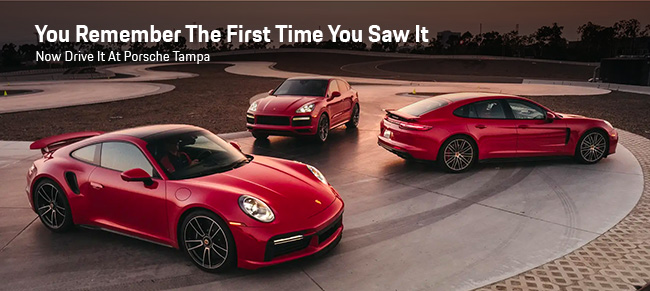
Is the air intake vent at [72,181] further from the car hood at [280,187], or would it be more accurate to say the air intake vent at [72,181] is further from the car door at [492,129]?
the car door at [492,129]

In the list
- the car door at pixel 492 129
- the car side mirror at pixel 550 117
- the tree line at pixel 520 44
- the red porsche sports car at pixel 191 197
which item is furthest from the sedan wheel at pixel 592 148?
the tree line at pixel 520 44

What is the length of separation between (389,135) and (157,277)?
5429 millimetres

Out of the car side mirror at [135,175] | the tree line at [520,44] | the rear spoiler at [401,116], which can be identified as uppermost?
the tree line at [520,44]

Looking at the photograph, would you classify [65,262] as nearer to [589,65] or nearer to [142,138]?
[142,138]

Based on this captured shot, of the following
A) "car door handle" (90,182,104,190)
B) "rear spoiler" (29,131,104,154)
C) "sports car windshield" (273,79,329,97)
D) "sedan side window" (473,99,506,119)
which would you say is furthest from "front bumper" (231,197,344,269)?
"sports car windshield" (273,79,329,97)

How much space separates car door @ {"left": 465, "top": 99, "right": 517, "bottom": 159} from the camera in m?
8.57

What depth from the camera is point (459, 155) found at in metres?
8.62

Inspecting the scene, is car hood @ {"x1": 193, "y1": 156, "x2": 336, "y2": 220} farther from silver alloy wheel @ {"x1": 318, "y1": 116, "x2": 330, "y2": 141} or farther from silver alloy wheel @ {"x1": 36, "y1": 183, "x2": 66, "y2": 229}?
silver alloy wheel @ {"x1": 318, "y1": 116, "x2": 330, "y2": 141}

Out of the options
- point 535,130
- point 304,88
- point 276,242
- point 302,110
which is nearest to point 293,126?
point 302,110

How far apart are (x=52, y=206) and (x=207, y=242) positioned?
2460 millimetres

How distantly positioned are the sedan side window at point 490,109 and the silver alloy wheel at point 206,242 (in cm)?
575

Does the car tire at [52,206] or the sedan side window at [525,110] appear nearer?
the car tire at [52,206]

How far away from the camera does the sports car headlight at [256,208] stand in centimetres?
460

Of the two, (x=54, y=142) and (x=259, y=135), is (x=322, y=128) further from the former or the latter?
(x=54, y=142)
